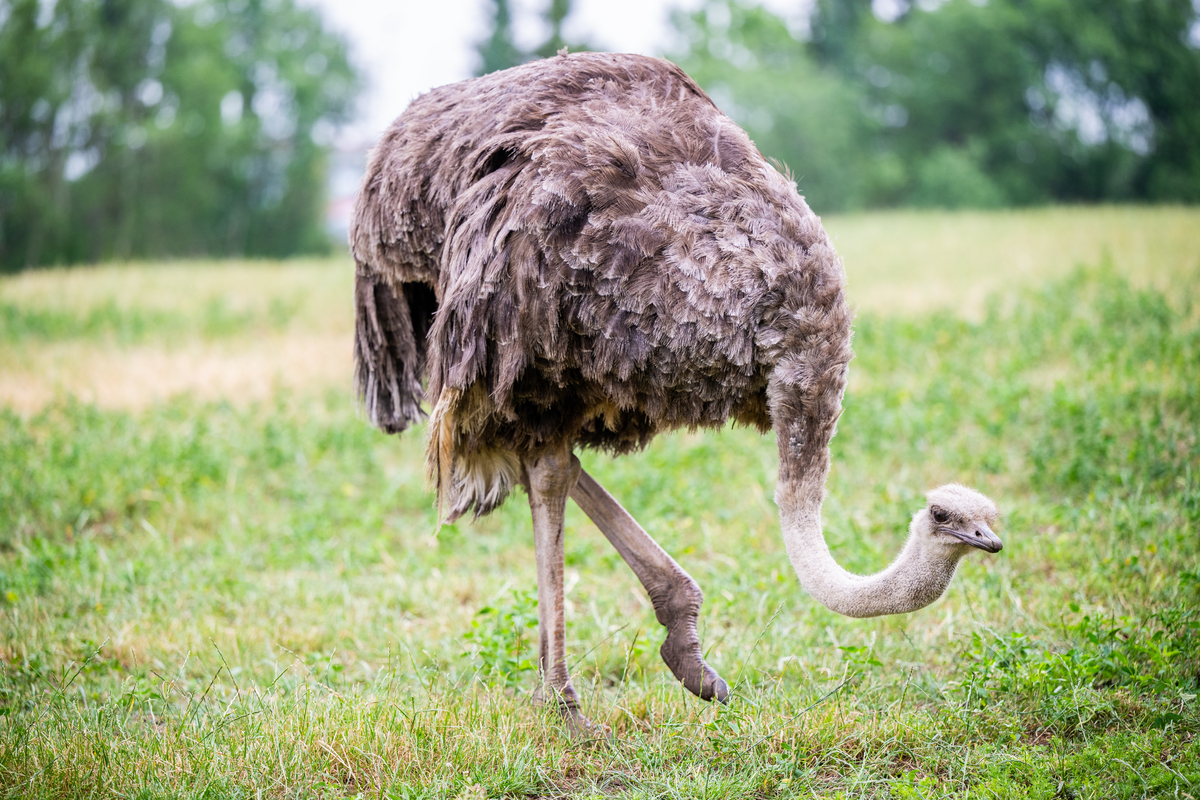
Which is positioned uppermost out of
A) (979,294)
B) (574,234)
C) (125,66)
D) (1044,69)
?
(1044,69)

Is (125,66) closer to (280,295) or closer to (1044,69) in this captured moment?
(280,295)

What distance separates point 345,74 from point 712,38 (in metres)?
15.0

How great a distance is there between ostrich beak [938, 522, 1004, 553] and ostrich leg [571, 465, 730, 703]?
1.07 m

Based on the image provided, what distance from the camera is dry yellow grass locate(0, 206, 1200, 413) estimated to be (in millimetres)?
9391

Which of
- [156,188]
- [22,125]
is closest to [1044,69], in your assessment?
[156,188]

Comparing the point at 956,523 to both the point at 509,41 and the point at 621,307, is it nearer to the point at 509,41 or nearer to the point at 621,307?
the point at 621,307

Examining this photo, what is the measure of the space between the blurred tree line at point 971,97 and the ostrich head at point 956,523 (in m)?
30.4

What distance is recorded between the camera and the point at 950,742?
3.40m

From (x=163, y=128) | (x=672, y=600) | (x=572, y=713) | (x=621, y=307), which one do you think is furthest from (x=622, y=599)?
(x=163, y=128)

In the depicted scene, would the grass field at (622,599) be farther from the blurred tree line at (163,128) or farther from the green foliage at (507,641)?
the blurred tree line at (163,128)

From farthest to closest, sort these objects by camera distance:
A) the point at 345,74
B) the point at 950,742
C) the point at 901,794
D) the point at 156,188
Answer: the point at 345,74 < the point at 156,188 < the point at 950,742 < the point at 901,794

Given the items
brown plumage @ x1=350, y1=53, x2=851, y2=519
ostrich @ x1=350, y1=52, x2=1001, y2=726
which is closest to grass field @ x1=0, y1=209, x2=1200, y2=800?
ostrich @ x1=350, y1=52, x2=1001, y2=726

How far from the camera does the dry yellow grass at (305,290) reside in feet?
30.8

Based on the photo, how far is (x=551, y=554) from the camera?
3736 mm
